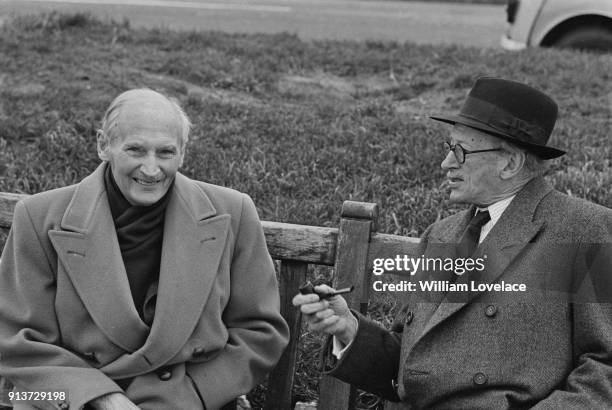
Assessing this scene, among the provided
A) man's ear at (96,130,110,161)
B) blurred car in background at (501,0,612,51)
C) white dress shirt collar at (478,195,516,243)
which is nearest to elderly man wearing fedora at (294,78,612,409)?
white dress shirt collar at (478,195,516,243)

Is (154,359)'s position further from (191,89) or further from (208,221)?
(191,89)

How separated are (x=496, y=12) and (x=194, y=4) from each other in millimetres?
5851

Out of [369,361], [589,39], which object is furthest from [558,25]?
[369,361]

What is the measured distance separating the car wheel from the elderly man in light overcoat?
19.2 ft

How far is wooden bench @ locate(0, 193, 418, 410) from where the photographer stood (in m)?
3.28

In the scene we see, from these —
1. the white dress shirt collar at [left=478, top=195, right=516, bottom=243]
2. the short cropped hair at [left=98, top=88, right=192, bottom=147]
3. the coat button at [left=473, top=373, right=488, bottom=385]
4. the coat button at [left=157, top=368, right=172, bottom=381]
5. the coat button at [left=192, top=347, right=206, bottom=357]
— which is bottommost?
the coat button at [left=157, top=368, right=172, bottom=381]

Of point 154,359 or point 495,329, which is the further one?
point 154,359

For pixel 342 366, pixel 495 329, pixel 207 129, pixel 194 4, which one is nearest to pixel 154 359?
pixel 342 366

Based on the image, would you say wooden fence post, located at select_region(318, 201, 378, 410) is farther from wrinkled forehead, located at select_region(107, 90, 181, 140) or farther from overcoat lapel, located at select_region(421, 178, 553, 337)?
wrinkled forehead, located at select_region(107, 90, 181, 140)

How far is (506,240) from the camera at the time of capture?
288 centimetres

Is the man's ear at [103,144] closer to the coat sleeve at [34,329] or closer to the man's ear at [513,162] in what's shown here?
the coat sleeve at [34,329]

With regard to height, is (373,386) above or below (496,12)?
below

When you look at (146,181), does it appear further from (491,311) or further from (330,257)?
(491,311)

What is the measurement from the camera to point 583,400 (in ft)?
8.55
